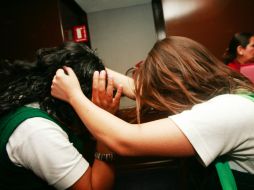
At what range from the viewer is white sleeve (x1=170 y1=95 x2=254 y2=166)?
2.15 feet

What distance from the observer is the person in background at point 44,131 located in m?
0.81

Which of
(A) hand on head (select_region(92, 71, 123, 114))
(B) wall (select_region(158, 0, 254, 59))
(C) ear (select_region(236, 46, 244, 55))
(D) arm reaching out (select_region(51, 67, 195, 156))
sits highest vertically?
(B) wall (select_region(158, 0, 254, 59))

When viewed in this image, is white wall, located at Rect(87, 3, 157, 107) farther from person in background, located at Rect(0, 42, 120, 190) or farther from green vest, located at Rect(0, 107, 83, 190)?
green vest, located at Rect(0, 107, 83, 190)

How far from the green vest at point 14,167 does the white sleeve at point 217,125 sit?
529 mm

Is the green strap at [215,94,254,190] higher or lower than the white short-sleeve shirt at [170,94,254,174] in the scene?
lower

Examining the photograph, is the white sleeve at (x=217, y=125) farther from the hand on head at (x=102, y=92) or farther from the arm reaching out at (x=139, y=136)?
the hand on head at (x=102, y=92)

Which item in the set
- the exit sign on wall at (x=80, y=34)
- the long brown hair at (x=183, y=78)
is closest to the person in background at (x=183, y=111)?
the long brown hair at (x=183, y=78)

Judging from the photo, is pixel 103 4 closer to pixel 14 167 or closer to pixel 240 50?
pixel 240 50

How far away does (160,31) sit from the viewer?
346 cm

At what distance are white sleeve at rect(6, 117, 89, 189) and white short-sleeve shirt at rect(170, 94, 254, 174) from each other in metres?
0.39

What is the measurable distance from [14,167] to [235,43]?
2.54 metres

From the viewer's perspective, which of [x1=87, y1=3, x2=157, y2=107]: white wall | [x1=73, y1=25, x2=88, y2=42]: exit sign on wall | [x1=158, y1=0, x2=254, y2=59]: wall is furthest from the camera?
[x1=87, y1=3, x2=157, y2=107]: white wall

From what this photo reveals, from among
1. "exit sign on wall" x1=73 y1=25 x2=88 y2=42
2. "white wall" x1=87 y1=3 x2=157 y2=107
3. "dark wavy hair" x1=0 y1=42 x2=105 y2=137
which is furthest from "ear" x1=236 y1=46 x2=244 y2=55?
"dark wavy hair" x1=0 y1=42 x2=105 y2=137

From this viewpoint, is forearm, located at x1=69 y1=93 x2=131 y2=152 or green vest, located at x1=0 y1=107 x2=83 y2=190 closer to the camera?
forearm, located at x1=69 y1=93 x2=131 y2=152
